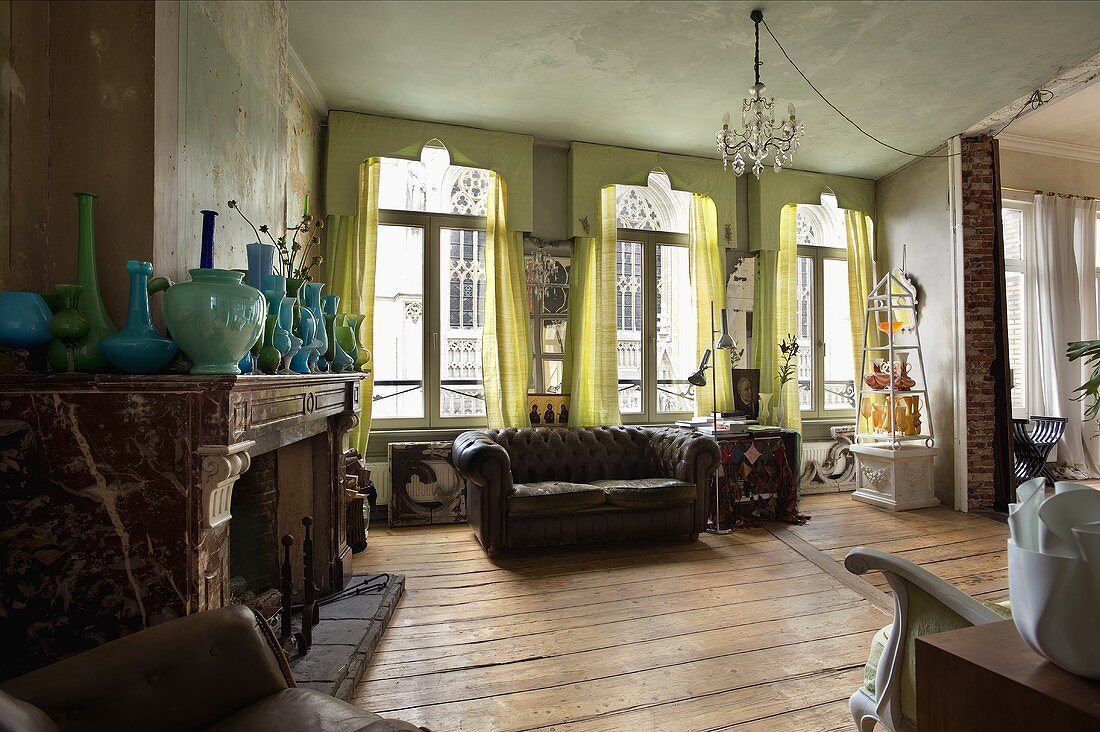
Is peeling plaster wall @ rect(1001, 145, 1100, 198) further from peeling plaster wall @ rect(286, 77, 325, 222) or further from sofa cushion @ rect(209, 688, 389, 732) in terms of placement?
sofa cushion @ rect(209, 688, 389, 732)

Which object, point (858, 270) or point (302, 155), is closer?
point (302, 155)

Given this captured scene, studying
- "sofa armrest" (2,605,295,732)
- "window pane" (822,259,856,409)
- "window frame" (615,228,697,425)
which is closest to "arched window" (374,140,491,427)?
"window frame" (615,228,697,425)

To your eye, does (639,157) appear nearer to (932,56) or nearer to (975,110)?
(932,56)

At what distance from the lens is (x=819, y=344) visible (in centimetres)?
623

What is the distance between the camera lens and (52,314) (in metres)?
1.81

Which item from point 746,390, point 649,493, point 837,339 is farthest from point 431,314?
point 837,339

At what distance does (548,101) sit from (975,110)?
12.0 ft

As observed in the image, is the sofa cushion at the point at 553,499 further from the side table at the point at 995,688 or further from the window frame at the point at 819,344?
the window frame at the point at 819,344

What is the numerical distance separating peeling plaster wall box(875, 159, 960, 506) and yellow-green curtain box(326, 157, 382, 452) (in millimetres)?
5309

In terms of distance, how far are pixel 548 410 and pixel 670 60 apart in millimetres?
3014

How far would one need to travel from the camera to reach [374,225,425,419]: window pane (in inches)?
200

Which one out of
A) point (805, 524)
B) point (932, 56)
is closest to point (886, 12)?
point (932, 56)

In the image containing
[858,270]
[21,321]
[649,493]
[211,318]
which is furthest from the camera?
[858,270]

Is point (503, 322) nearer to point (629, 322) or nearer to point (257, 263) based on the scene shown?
point (629, 322)
